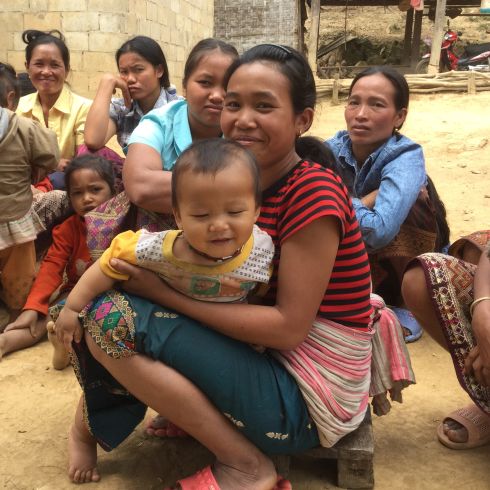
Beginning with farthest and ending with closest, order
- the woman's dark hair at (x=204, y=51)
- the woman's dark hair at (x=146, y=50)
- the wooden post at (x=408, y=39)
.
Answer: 1. the wooden post at (x=408, y=39)
2. the woman's dark hair at (x=146, y=50)
3. the woman's dark hair at (x=204, y=51)

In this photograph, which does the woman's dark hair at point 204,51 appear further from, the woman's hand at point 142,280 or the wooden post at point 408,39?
the wooden post at point 408,39

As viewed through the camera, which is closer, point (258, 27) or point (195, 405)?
→ point (195, 405)

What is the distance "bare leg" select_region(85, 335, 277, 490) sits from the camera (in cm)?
170

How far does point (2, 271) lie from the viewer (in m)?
3.43

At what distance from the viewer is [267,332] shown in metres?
1.70

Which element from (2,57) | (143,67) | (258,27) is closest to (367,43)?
(258,27)

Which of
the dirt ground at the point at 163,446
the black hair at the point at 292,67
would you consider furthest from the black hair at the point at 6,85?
the black hair at the point at 292,67

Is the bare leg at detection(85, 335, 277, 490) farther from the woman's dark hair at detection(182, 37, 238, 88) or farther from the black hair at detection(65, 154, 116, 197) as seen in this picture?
the black hair at detection(65, 154, 116, 197)

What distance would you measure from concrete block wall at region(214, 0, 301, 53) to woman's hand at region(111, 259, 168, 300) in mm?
15031

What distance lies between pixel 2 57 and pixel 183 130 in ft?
24.8

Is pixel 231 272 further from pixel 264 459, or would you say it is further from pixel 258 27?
pixel 258 27

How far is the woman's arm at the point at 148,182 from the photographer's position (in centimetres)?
235

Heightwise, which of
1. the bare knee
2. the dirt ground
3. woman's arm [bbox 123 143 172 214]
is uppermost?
woman's arm [bbox 123 143 172 214]

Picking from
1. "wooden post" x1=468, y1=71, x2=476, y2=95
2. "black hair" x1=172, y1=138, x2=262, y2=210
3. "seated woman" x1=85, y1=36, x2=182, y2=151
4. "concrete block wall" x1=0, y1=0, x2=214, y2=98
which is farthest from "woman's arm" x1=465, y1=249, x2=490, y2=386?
"wooden post" x1=468, y1=71, x2=476, y2=95
